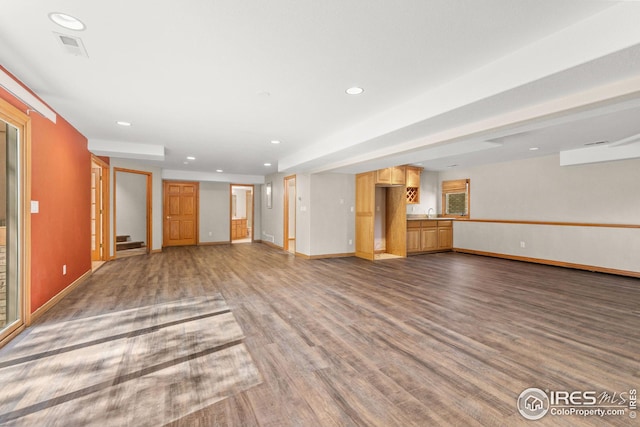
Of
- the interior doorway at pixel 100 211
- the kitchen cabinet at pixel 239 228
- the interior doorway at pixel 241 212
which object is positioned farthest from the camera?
the interior doorway at pixel 241 212

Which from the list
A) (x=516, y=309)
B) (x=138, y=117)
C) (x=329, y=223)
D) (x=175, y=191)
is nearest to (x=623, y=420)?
(x=516, y=309)

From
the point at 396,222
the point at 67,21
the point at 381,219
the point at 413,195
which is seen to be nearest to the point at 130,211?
the point at 381,219

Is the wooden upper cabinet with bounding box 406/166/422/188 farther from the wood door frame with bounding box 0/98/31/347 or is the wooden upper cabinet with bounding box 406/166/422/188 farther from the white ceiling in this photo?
the wood door frame with bounding box 0/98/31/347

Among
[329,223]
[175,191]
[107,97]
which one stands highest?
[107,97]

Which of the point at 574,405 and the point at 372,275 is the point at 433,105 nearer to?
the point at 574,405

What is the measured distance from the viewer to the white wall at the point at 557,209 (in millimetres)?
5418

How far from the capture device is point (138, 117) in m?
3.81

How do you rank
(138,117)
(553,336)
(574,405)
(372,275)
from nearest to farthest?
(574,405) < (553,336) < (138,117) < (372,275)

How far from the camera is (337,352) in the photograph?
2.41 metres

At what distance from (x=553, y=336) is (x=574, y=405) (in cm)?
111

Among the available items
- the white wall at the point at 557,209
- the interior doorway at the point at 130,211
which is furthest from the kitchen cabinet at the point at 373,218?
the interior doorway at the point at 130,211
